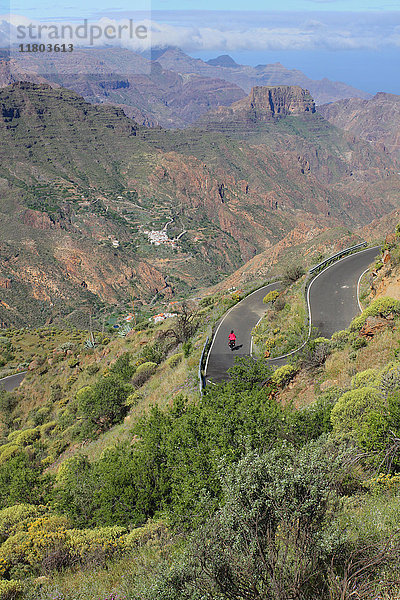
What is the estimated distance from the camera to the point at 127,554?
8945 mm

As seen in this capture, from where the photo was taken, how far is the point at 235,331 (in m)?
25.7

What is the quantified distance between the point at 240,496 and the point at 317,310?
19145 millimetres

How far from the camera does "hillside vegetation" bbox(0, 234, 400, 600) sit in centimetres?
565

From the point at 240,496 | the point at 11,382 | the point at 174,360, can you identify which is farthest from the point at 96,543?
the point at 11,382

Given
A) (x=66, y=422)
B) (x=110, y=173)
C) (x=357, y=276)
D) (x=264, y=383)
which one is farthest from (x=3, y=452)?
(x=110, y=173)

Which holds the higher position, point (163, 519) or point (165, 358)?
point (163, 519)

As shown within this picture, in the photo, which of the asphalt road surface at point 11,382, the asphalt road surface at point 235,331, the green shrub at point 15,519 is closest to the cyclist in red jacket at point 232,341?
the asphalt road surface at point 235,331

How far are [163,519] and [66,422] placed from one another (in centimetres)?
1895

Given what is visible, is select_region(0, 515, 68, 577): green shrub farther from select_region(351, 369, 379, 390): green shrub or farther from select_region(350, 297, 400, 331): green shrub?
select_region(350, 297, 400, 331): green shrub

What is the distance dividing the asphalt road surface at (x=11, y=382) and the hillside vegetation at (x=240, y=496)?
23.3 m

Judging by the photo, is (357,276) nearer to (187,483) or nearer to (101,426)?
(101,426)

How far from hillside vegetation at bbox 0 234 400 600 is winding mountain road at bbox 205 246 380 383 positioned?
1.80 meters

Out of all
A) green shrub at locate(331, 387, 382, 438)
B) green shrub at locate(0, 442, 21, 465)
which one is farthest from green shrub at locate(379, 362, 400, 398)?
green shrub at locate(0, 442, 21, 465)

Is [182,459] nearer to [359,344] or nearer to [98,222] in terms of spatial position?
[359,344]
